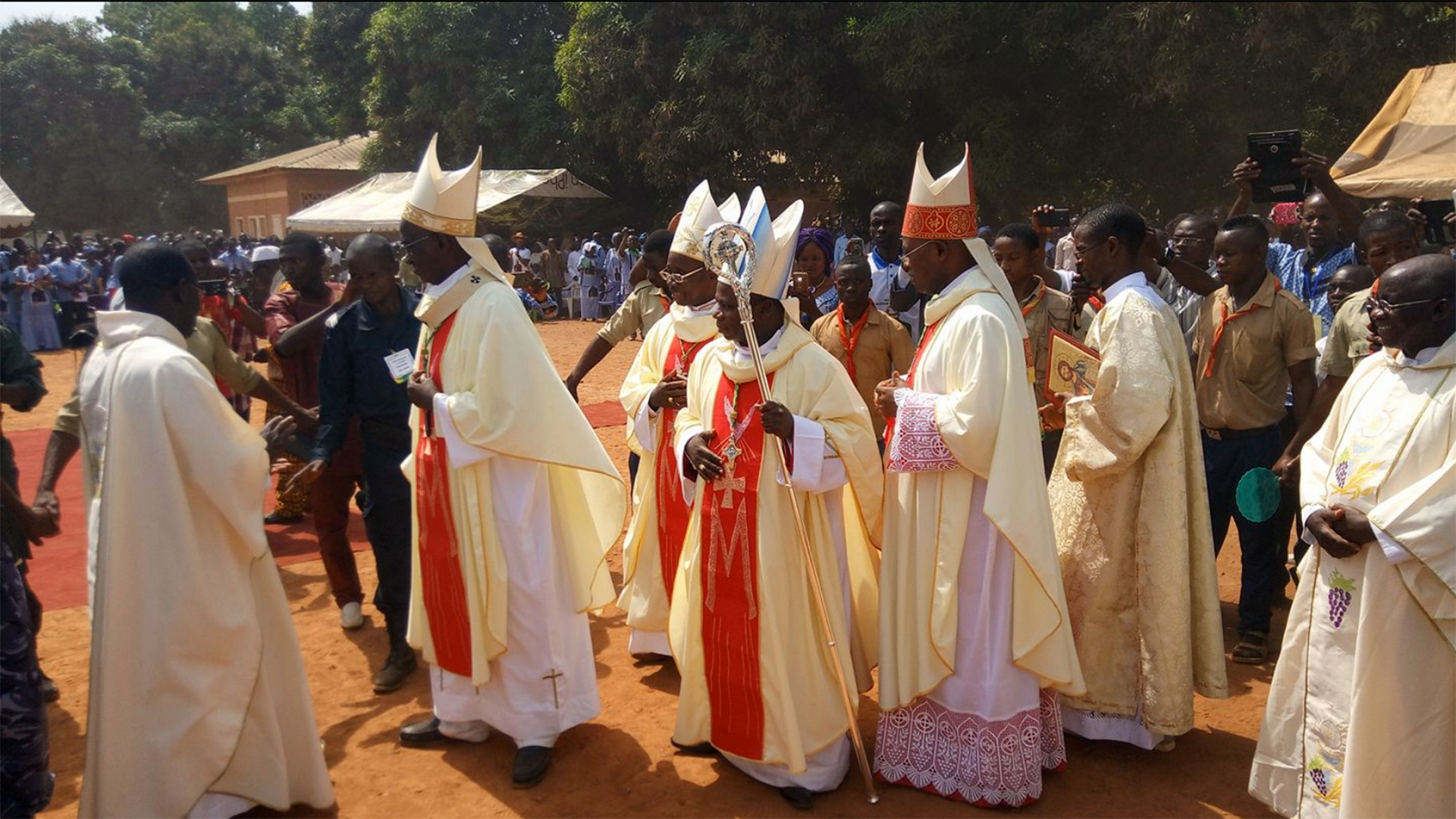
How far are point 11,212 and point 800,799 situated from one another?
389 inches

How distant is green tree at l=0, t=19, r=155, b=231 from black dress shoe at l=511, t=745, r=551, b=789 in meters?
42.2

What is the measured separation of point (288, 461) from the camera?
7.89 m

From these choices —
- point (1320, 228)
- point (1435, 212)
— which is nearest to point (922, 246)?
point (1320, 228)

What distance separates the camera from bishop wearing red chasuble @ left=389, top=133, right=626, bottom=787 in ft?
14.6

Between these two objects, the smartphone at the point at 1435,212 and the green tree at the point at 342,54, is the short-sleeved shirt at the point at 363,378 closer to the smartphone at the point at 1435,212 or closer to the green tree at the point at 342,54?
the smartphone at the point at 1435,212

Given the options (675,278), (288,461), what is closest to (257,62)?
(288,461)

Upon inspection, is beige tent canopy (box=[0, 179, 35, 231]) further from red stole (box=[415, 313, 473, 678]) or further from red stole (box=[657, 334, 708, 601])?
red stole (box=[657, 334, 708, 601])

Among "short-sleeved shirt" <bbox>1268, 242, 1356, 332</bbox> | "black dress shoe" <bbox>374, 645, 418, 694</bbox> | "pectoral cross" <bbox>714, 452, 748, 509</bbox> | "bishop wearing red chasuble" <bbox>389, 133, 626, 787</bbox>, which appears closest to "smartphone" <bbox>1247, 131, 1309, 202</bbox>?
"short-sleeved shirt" <bbox>1268, 242, 1356, 332</bbox>

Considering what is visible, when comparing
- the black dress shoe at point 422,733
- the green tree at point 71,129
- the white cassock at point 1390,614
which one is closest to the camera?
the white cassock at point 1390,614

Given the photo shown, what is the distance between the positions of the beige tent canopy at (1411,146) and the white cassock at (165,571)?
9.95m

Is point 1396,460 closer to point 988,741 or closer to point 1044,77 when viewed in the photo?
point 988,741

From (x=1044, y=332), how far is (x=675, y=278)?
2279 mm

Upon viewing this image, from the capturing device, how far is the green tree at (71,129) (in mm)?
39406

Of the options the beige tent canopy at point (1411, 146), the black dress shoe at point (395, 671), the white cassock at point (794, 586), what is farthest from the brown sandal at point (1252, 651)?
the beige tent canopy at point (1411, 146)
